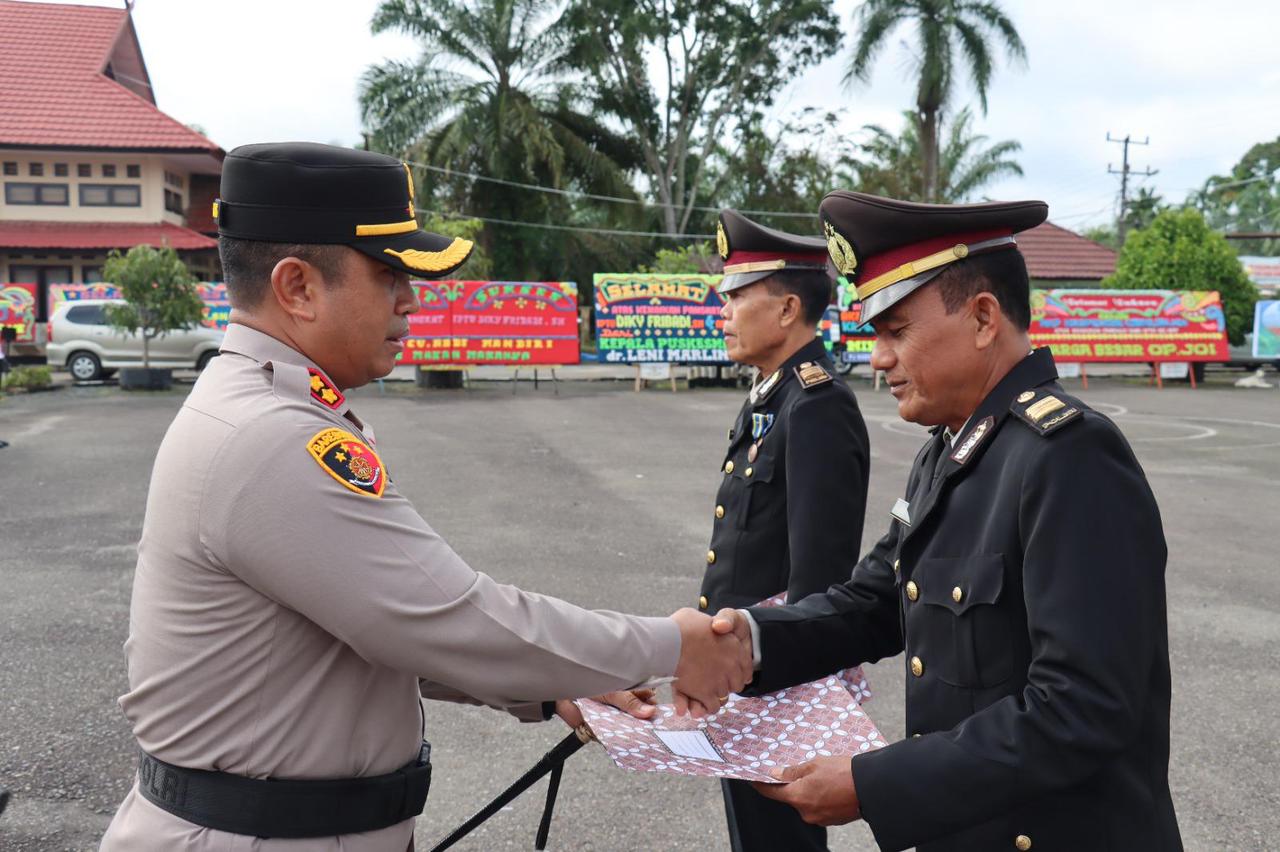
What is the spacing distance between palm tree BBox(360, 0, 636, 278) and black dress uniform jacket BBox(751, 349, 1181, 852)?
86.6ft

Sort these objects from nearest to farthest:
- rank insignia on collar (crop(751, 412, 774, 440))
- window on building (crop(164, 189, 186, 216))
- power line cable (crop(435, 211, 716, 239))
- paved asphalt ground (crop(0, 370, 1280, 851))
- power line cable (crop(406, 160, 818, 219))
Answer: rank insignia on collar (crop(751, 412, 774, 440))
paved asphalt ground (crop(0, 370, 1280, 851))
power line cable (crop(406, 160, 818, 219))
power line cable (crop(435, 211, 716, 239))
window on building (crop(164, 189, 186, 216))

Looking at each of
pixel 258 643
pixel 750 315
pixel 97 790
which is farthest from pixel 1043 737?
pixel 97 790

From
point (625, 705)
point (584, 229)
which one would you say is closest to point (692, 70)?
point (584, 229)

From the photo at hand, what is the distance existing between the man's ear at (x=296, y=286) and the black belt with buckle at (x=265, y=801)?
0.76 m

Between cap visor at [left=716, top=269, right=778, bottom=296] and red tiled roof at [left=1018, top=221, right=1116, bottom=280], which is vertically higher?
red tiled roof at [left=1018, top=221, right=1116, bottom=280]

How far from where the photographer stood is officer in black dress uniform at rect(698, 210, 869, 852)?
283 centimetres

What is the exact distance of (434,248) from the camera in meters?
1.91

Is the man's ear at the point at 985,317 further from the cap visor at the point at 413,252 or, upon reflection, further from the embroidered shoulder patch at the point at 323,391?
the embroidered shoulder patch at the point at 323,391

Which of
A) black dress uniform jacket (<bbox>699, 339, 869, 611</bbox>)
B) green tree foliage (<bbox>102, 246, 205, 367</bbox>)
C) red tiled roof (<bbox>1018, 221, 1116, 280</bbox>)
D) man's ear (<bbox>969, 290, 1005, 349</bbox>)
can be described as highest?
red tiled roof (<bbox>1018, 221, 1116, 280</bbox>)

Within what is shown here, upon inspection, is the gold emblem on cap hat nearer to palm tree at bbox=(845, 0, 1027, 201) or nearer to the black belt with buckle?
the black belt with buckle

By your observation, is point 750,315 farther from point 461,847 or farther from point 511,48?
point 511,48

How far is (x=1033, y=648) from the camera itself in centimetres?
168

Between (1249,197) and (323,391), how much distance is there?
6915cm

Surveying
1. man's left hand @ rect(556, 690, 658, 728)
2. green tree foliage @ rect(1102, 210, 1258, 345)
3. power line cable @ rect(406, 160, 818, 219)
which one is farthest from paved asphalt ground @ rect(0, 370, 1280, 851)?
power line cable @ rect(406, 160, 818, 219)
